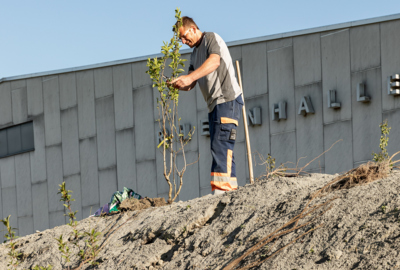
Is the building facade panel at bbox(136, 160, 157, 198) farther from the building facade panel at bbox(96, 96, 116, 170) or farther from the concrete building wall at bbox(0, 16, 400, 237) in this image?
the building facade panel at bbox(96, 96, 116, 170)

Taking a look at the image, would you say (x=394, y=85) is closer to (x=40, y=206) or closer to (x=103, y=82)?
(x=103, y=82)

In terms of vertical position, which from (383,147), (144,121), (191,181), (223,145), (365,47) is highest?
(365,47)

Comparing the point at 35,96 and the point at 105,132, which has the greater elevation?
the point at 35,96

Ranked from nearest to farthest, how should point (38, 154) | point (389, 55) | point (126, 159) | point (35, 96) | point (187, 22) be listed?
1. point (187, 22)
2. point (389, 55)
3. point (126, 159)
4. point (38, 154)
5. point (35, 96)

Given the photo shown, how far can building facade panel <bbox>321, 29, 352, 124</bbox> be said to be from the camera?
15.0 metres

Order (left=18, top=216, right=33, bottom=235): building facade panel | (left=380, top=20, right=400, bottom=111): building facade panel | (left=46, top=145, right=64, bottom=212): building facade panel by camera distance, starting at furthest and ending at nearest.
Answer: (left=18, top=216, right=33, bottom=235): building facade panel → (left=46, top=145, right=64, bottom=212): building facade panel → (left=380, top=20, right=400, bottom=111): building facade panel

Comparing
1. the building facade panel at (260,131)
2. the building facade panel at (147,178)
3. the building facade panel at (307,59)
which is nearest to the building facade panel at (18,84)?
the building facade panel at (147,178)

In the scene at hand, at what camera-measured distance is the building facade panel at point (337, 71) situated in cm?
1497

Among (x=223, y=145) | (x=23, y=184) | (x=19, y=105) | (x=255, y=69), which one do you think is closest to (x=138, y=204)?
(x=223, y=145)

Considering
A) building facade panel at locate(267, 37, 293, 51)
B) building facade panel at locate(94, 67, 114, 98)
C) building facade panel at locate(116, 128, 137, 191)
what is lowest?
building facade panel at locate(116, 128, 137, 191)

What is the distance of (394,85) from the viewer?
46.0 ft

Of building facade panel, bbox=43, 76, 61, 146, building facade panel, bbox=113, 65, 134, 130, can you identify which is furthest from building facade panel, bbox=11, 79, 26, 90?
building facade panel, bbox=113, 65, 134, 130

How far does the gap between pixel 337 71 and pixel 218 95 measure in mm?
9298

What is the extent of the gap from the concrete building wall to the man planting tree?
8.42m
